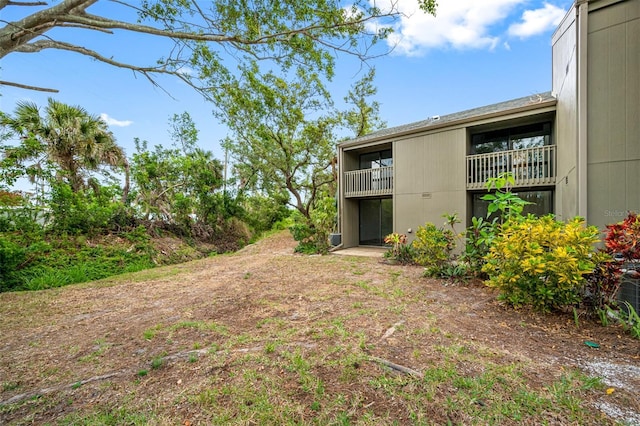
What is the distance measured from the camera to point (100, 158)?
9.87 meters

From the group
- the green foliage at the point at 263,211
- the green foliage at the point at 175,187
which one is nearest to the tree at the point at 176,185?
the green foliage at the point at 175,187

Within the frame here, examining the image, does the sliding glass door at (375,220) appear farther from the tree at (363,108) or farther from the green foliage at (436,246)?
the tree at (363,108)

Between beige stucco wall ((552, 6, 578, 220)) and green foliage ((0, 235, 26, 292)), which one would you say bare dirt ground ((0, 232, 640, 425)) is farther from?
beige stucco wall ((552, 6, 578, 220))

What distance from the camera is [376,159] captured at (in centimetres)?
1154

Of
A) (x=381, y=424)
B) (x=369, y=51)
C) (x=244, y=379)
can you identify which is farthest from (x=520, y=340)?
(x=369, y=51)

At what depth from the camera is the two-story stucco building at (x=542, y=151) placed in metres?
4.27

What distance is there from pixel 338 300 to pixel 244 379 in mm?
2297

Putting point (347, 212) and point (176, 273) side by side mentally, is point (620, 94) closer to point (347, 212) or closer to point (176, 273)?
point (347, 212)

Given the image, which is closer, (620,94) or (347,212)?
(620,94)

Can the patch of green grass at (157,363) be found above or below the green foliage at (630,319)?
below

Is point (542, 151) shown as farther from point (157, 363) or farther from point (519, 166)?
point (157, 363)

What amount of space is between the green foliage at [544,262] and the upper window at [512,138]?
5.89 meters

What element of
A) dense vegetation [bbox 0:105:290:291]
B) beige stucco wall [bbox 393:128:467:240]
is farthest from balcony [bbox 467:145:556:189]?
dense vegetation [bbox 0:105:290:291]

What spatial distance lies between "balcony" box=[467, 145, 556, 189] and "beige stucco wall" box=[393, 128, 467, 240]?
1.12ft
